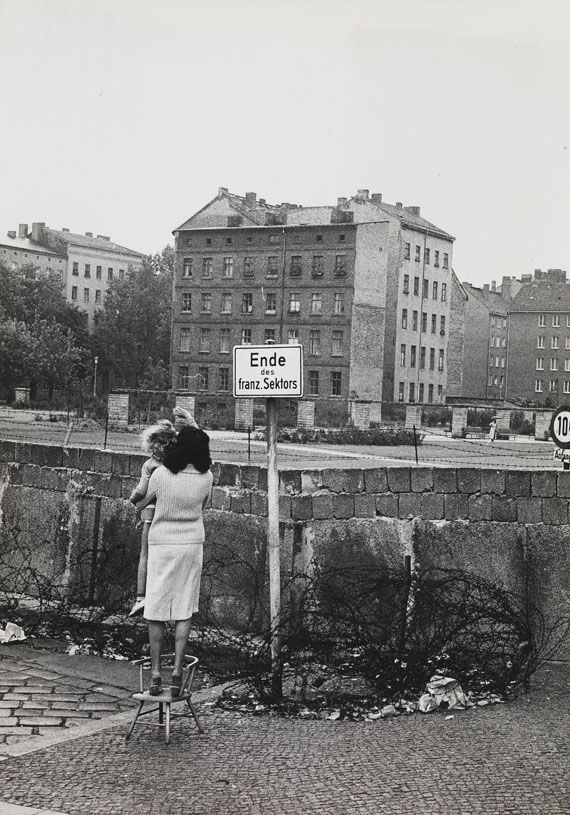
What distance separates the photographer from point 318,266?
92.4 meters

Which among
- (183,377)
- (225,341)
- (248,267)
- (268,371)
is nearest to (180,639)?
(268,371)

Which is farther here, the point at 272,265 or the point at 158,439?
the point at 272,265

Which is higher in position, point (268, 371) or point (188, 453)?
point (268, 371)

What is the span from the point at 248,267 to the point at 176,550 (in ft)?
293

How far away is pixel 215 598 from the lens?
390 inches

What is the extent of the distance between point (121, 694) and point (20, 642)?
1.88 m

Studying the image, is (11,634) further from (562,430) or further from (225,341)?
(225,341)

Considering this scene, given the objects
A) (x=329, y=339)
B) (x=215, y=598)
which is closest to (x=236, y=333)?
(x=329, y=339)

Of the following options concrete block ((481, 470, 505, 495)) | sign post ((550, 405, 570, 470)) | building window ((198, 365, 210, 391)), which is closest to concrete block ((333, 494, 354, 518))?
concrete block ((481, 470, 505, 495))

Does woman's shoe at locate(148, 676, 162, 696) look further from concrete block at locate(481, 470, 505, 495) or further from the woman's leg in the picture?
concrete block at locate(481, 470, 505, 495)

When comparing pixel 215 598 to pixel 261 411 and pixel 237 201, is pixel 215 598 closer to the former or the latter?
pixel 261 411

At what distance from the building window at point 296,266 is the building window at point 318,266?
112 cm

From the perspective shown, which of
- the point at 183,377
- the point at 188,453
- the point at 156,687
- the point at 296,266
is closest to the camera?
the point at 156,687

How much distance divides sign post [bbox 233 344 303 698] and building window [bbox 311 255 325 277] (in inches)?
3329
